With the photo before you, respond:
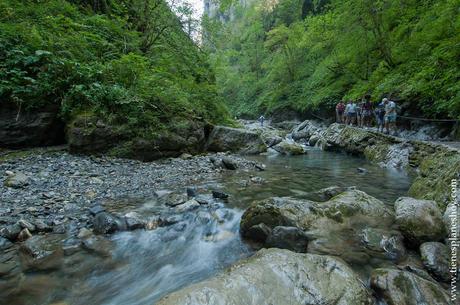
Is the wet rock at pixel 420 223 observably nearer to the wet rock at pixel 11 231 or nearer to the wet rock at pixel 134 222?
the wet rock at pixel 134 222

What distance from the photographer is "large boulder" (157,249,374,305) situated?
7.79ft

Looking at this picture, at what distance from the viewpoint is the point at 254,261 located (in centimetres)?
287

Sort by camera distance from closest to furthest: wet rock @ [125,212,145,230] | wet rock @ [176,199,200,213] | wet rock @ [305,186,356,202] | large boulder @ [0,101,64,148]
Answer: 1. wet rock @ [125,212,145,230]
2. wet rock @ [176,199,200,213]
3. wet rock @ [305,186,356,202]
4. large boulder @ [0,101,64,148]

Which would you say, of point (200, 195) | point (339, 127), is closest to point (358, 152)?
point (339, 127)

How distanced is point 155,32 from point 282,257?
40.3 feet

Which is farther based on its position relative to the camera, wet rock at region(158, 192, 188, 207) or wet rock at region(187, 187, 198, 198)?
wet rock at region(187, 187, 198, 198)

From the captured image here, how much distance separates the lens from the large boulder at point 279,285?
237 centimetres

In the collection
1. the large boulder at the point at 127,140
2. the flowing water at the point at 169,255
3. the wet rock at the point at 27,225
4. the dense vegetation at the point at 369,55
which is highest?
the dense vegetation at the point at 369,55

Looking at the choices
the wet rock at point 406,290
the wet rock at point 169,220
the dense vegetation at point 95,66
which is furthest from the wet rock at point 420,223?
the dense vegetation at point 95,66

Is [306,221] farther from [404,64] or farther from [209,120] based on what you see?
[404,64]

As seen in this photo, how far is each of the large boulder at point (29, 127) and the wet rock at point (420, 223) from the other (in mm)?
8367

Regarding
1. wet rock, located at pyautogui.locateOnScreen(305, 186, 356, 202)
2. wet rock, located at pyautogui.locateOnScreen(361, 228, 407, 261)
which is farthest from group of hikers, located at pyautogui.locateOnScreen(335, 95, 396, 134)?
wet rock, located at pyautogui.locateOnScreen(361, 228, 407, 261)

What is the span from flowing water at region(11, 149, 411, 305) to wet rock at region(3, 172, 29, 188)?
2.31 m

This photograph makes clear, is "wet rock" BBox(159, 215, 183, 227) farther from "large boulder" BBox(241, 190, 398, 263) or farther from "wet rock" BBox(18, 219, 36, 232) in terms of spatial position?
"wet rock" BBox(18, 219, 36, 232)
